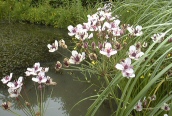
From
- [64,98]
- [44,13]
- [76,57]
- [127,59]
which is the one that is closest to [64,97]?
[64,98]

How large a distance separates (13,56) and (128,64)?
2.89 m

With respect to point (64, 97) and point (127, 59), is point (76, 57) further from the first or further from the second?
point (64, 97)

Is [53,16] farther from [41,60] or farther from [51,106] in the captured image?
[51,106]

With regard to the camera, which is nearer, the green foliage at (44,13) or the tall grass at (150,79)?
the tall grass at (150,79)

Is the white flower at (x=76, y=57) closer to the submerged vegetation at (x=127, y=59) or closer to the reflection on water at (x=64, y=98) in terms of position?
the submerged vegetation at (x=127, y=59)

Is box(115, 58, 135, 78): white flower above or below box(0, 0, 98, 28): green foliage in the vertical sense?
below

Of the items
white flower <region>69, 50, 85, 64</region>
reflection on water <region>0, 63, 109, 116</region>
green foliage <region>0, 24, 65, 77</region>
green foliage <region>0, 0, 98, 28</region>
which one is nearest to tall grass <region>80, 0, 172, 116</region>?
white flower <region>69, 50, 85, 64</region>

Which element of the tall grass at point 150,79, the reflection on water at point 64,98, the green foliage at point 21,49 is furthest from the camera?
the green foliage at point 21,49

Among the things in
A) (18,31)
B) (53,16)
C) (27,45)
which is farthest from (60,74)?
(53,16)

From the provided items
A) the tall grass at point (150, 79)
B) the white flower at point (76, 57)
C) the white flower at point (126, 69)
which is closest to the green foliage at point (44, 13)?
the tall grass at point (150, 79)

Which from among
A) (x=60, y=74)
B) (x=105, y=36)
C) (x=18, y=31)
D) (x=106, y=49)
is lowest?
(x=106, y=49)

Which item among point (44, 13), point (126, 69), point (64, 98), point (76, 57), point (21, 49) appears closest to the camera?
point (126, 69)

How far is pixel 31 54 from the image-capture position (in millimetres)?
3881

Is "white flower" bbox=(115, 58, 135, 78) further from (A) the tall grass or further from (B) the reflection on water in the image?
(B) the reflection on water
